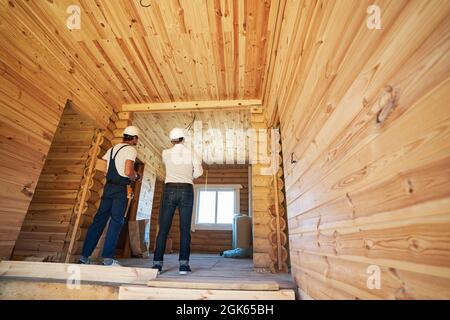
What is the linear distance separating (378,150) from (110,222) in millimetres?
2761

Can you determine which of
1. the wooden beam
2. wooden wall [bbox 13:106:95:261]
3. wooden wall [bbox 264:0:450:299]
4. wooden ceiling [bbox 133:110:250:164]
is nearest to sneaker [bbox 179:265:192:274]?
wooden wall [bbox 264:0:450:299]

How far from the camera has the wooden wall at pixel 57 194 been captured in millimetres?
3584

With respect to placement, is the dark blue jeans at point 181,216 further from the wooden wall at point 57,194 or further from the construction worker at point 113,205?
the wooden wall at point 57,194

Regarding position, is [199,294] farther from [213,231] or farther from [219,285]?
[213,231]

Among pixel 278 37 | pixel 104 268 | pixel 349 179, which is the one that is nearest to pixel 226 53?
pixel 278 37

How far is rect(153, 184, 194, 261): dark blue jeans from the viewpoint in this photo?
2.67m

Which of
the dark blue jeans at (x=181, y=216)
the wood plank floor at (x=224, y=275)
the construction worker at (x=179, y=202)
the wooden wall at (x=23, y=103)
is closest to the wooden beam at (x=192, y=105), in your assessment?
the wooden wall at (x=23, y=103)

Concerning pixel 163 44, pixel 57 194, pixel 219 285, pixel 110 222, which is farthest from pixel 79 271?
pixel 163 44

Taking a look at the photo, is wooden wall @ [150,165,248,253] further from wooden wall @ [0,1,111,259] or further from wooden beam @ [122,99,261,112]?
wooden wall @ [0,1,111,259]

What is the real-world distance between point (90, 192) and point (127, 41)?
2.44 m

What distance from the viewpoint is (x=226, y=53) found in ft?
Answer: 10.6

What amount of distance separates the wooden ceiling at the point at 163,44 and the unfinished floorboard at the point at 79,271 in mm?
2510

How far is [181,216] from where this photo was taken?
2.72 m
